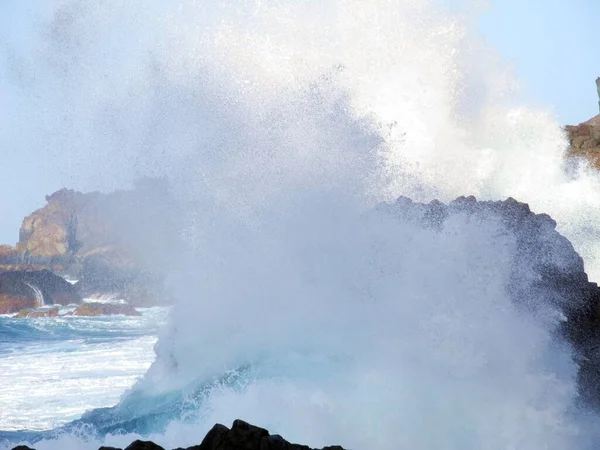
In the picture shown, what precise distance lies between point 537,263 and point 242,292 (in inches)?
162

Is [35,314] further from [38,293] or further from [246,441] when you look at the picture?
[246,441]

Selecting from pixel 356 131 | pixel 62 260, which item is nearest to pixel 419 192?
pixel 356 131

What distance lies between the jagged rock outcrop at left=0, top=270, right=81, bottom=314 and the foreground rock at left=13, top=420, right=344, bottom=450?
46.3m

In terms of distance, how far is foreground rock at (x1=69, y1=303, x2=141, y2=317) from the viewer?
144 feet

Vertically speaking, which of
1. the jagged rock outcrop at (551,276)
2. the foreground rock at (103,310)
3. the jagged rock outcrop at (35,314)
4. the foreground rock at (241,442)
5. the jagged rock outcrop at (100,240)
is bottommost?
the foreground rock at (241,442)

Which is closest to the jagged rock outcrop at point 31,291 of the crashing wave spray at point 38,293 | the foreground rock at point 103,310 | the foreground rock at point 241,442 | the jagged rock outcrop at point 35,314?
the crashing wave spray at point 38,293

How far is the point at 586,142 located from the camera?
19.1 meters

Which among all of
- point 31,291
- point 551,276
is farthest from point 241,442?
point 31,291

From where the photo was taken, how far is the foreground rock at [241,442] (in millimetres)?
4773

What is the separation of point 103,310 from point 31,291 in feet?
29.9

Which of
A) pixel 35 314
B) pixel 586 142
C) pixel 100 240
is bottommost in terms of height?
pixel 35 314

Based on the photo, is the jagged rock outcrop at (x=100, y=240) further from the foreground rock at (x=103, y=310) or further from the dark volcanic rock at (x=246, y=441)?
the dark volcanic rock at (x=246, y=441)

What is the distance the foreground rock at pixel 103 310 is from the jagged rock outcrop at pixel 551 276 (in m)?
37.2

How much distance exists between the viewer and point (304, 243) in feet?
35.3
